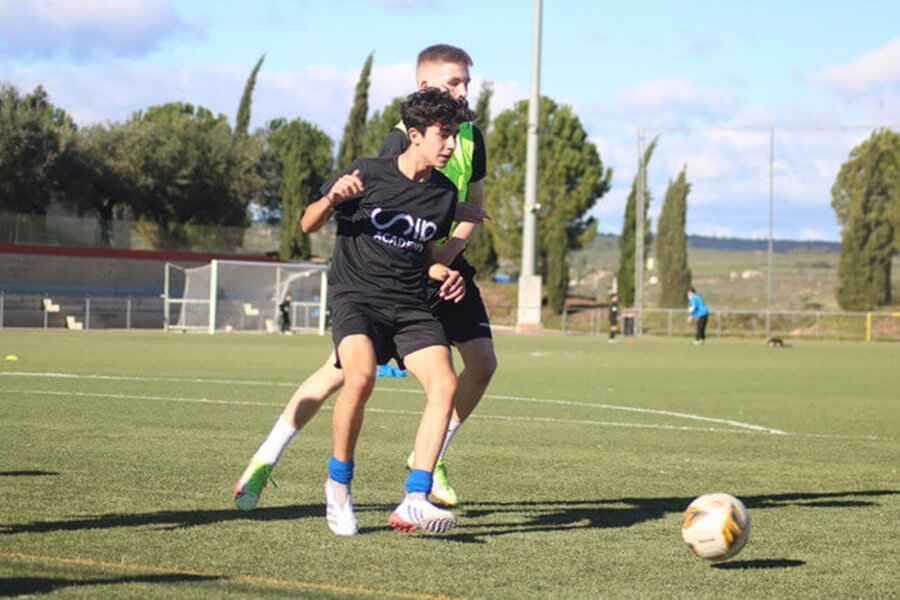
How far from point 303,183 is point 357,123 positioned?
524 cm

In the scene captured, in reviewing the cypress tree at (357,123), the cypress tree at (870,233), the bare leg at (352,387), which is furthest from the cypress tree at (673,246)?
the bare leg at (352,387)

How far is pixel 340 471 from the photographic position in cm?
566

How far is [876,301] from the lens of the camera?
56.6 m

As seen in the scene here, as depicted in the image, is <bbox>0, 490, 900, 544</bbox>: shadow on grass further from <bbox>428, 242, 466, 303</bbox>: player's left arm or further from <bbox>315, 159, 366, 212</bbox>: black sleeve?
<bbox>315, 159, 366, 212</bbox>: black sleeve

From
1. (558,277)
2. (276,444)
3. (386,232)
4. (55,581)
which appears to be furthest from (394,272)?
(558,277)

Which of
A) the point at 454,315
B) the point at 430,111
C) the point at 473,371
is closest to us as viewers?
the point at 430,111

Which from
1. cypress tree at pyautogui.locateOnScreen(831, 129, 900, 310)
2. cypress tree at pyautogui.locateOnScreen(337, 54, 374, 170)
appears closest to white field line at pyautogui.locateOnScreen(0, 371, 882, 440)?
cypress tree at pyautogui.locateOnScreen(831, 129, 900, 310)

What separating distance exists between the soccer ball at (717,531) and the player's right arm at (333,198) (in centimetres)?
195

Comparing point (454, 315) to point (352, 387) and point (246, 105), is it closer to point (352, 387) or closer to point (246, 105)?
point (352, 387)

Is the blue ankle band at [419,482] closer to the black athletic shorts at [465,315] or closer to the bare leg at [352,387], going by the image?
the bare leg at [352,387]

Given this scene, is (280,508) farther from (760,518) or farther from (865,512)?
(865,512)

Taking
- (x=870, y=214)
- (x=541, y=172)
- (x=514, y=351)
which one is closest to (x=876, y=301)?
(x=870, y=214)

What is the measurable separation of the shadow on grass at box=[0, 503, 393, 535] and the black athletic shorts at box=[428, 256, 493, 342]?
0.92 m

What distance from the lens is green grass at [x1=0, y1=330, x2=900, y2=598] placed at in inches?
183
